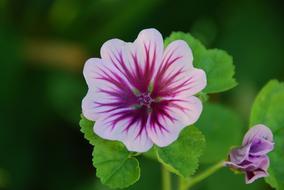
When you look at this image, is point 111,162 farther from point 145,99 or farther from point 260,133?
point 260,133

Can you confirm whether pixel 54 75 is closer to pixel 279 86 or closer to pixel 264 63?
pixel 264 63

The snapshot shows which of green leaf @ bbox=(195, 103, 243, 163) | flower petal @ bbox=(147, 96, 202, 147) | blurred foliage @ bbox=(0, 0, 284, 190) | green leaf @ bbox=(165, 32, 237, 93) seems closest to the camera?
flower petal @ bbox=(147, 96, 202, 147)

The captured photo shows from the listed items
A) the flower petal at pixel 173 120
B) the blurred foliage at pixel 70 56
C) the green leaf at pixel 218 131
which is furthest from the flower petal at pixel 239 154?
the blurred foliage at pixel 70 56

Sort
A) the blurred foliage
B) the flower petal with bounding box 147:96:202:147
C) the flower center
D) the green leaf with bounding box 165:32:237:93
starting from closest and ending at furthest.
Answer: the flower petal with bounding box 147:96:202:147
the flower center
the green leaf with bounding box 165:32:237:93
the blurred foliage

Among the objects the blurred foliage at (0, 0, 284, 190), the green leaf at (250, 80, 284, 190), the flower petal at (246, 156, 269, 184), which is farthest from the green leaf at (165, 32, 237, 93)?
the blurred foliage at (0, 0, 284, 190)

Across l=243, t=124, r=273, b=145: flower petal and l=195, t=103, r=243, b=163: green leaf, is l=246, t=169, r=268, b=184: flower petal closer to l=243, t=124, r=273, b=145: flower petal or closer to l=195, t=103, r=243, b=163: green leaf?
l=243, t=124, r=273, b=145: flower petal

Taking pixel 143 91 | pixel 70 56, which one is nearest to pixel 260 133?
pixel 143 91

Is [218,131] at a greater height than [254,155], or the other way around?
[254,155]
